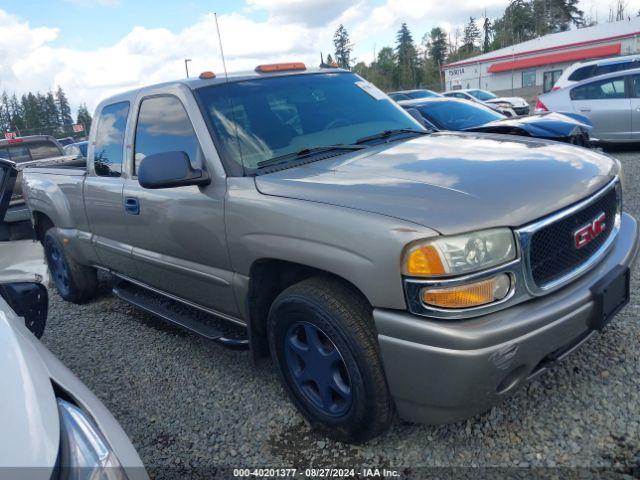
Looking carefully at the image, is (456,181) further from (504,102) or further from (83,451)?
(504,102)

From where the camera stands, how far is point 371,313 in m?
2.32

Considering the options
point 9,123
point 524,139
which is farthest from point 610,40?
point 9,123

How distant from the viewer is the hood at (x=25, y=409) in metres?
1.28

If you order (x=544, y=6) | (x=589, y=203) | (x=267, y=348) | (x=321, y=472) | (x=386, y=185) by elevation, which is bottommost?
(x=321, y=472)

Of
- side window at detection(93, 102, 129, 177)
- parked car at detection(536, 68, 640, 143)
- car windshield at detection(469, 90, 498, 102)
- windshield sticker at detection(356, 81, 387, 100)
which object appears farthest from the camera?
car windshield at detection(469, 90, 498, 102)

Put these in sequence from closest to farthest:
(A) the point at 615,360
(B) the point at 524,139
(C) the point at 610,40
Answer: (A) the point at 615,360 < (B) the point at 524,139 < (C) the point at 610,40

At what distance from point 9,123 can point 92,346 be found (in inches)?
3111

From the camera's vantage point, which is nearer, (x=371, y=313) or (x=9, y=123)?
(x=371, y=313)

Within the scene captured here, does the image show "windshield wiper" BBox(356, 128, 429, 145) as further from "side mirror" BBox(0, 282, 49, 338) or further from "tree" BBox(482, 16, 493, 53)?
"tree" BBox(482, 16, 493, 53)

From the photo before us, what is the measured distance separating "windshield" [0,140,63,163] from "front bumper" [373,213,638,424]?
8019 millimetres

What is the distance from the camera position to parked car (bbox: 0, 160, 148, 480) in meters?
1.29

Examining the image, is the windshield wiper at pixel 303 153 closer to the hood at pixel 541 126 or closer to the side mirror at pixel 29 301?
the side mirror at pixel 29 301

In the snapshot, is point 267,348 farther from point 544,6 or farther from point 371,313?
point 544,6

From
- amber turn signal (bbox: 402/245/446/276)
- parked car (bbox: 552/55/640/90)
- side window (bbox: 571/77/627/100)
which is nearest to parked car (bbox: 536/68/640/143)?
side window (bbox: 571/77/627/100)
